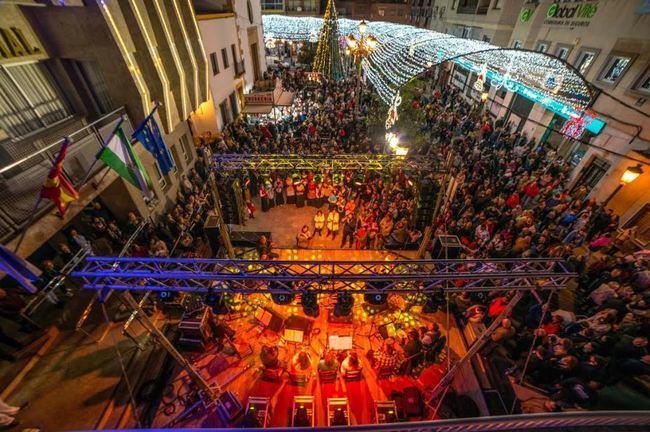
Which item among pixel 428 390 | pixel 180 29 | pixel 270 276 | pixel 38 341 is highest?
pixel 180 29

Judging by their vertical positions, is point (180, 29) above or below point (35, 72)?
above

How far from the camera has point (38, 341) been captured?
738cm

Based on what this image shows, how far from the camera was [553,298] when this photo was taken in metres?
9.15

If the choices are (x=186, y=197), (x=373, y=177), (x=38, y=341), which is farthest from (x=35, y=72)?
(x=373, y=177)

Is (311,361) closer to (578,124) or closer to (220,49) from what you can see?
(578,124)

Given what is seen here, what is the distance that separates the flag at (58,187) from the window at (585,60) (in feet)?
70.8

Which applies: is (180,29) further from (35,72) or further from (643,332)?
(643,332)

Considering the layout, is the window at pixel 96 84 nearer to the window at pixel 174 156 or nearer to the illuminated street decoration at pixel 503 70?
the window at pixel 174 156

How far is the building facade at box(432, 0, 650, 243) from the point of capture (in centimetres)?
1100

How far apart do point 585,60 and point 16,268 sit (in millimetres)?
23462

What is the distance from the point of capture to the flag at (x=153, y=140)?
656cm

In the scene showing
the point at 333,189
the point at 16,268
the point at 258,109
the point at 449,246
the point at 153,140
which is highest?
the point at 153,140

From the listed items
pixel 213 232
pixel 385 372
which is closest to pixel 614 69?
pixel 385 372

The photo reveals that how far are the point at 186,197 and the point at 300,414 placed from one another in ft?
32.6
